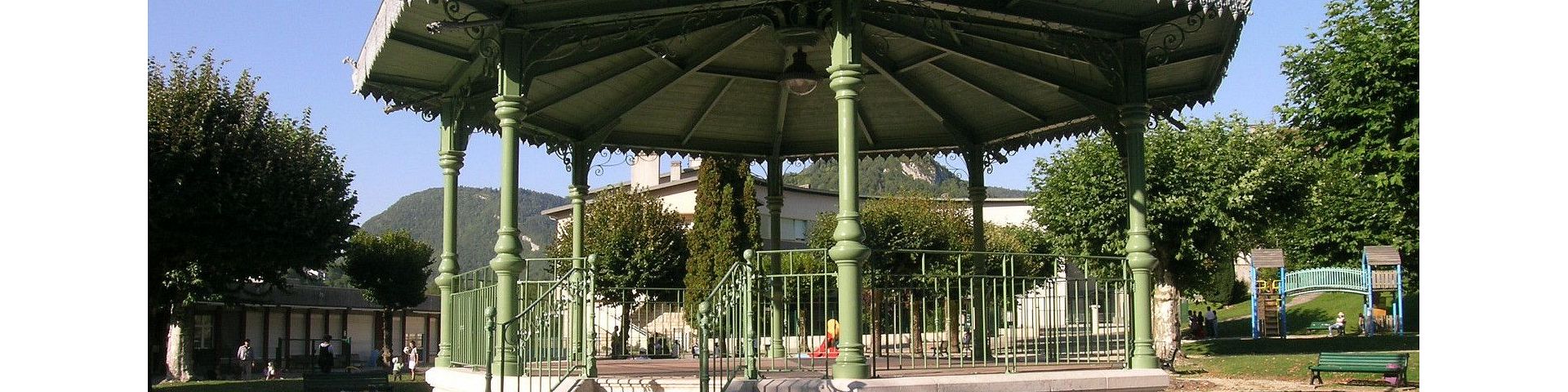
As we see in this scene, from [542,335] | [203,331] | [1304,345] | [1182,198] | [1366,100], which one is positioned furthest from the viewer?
[203,331]

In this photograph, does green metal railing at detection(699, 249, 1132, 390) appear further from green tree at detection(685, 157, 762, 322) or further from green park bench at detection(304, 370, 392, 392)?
green tree at detection(685, 157, 762, 322)

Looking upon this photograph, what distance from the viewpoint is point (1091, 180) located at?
33.7m

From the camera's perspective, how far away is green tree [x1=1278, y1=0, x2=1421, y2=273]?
27297 mm

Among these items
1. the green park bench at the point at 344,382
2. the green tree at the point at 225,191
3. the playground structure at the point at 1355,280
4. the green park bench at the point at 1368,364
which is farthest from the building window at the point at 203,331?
the green park bench at the point at 1368,364

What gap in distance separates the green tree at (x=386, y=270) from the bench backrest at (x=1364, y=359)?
48994 mm

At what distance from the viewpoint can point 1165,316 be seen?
1215 inches

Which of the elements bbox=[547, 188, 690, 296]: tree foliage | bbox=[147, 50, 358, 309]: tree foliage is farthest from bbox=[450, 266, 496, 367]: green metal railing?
bbox=[547, 188, 690, 296]: tree foliage

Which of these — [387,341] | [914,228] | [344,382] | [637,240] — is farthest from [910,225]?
[387,341]

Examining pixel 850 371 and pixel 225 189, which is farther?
pixel 225 189

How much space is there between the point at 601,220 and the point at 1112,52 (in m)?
40.8

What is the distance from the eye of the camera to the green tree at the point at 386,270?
2501 inches

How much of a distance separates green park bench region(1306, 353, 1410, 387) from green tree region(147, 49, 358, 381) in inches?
907

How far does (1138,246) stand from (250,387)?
3204cm

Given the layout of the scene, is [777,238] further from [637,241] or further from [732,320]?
[637,241]
